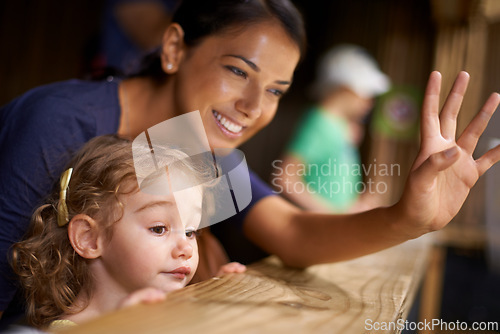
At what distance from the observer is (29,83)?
2801mm

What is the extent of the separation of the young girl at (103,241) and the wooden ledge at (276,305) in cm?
8

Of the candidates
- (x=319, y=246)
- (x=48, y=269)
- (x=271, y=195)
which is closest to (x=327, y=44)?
(x=271, y=195)

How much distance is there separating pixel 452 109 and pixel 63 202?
446mm

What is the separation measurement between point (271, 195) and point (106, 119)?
1.04ft

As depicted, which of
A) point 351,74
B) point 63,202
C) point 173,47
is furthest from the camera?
point 351,74

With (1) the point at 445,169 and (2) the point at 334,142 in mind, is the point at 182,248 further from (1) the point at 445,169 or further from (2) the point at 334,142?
(2) the point at 334,142

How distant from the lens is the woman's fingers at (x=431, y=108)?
47 cm

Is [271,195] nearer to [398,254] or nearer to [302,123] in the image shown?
[398,254]

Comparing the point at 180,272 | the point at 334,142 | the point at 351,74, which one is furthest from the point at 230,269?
the point at 351,74

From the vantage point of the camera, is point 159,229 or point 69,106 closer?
Result: point 159,229

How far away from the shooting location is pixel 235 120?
0.55 metres

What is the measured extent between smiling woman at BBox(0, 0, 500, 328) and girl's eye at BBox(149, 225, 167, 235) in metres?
0.10

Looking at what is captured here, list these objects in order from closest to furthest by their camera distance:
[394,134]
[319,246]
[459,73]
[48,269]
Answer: [459,73] → [48,269] → [319,246] → [394,134]

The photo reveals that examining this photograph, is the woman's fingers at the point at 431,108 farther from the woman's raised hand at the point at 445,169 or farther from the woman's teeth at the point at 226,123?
the woman's teeth at the point at 226,123
